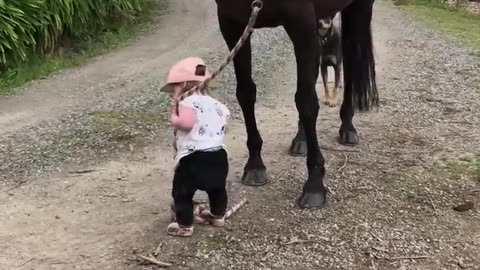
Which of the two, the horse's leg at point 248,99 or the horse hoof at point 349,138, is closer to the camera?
the horse's leg at point 248,99

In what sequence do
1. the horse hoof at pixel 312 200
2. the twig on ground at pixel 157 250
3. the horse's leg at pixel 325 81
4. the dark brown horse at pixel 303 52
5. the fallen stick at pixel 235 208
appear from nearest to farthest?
the twig on ground at pixel 157 250 → the dark brown horse at pixel 303 52 → the fallen stick at pixel 235 208 → the horse hoof at pixel 312 200 → the horse's leg at pixel 325 81

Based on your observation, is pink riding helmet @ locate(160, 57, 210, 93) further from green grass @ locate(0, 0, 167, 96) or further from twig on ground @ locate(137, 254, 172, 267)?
green grass @ locate(0, 0, 167, 96)

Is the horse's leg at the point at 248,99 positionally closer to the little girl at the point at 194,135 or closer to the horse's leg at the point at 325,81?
the little girl at the point at 194,135

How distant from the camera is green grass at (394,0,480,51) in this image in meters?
10.2

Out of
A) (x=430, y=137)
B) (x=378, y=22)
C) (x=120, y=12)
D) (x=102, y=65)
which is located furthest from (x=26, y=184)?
(x=378, y=22)

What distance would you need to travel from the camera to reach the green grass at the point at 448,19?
10.2m

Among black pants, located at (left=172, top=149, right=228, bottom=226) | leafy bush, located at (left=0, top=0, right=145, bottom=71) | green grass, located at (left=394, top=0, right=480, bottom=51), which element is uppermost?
black pants, located at (left=172, top=149, right=228, bottom=226)

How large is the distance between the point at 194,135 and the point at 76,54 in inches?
225

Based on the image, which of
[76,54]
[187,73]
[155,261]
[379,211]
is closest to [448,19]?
[76,54]

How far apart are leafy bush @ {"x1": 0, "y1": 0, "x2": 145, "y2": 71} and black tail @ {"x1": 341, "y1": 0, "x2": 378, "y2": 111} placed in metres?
4.09

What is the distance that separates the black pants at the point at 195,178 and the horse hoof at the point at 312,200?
0.66m

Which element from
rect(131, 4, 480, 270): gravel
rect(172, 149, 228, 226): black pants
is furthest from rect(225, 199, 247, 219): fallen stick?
rect(172, 149, 228, 226): black pants

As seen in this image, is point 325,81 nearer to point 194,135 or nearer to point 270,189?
point 270,189

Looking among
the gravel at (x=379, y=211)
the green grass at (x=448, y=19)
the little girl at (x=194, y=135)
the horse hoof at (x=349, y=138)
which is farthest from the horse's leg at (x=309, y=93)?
the green grass at (x=448, y=19)
